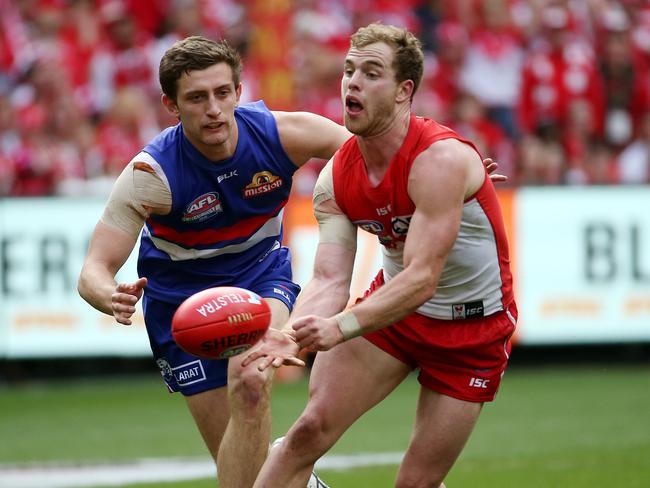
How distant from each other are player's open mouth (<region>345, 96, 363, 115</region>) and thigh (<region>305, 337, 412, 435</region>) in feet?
3.48

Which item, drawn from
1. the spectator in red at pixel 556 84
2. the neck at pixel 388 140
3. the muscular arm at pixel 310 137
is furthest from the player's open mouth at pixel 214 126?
the spectator in red at pixel 556 84

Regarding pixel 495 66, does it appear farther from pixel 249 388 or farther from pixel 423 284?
pixel 423 284

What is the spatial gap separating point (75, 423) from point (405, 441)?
2.84 metres

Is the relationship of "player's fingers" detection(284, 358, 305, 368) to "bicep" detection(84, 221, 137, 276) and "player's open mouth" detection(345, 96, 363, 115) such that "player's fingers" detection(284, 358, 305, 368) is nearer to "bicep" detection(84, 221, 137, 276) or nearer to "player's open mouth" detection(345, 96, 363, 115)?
"player's open mouth" detection(345, 96, 363, 115)

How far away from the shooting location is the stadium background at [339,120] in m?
11.8

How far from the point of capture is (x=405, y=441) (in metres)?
9.47

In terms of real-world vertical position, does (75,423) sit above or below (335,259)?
below

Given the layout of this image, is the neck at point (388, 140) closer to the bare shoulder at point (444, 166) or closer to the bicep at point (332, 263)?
the bare shoulder at point (444, 166)

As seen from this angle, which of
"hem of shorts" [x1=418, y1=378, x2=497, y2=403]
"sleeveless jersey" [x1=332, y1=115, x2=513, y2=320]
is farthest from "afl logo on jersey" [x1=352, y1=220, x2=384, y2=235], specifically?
"hem of shorts" [x1=418, y1=378, x2=497, y2=403]

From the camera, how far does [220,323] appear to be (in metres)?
5.05

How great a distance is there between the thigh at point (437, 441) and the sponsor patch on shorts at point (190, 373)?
118cm

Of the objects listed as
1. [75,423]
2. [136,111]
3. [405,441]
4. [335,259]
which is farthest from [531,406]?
[335,259]

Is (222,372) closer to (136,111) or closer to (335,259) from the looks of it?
(335,259)

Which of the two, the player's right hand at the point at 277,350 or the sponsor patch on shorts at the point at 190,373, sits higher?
the player's right hand at the point at 277,350
